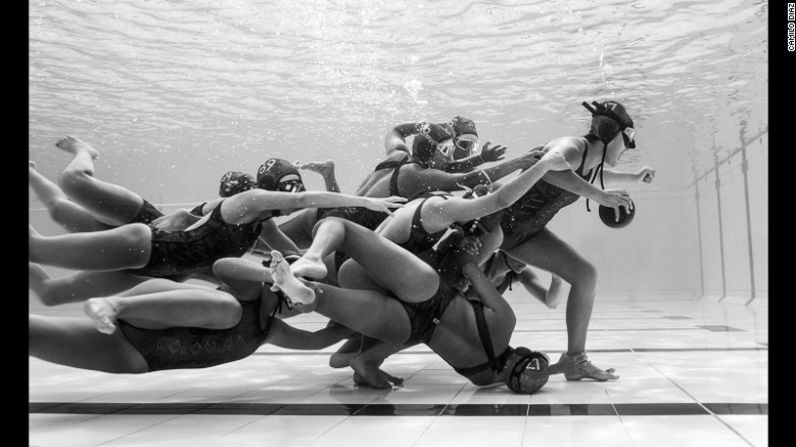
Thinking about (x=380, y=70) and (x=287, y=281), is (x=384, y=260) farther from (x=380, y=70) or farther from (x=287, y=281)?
(x=380, y=70)

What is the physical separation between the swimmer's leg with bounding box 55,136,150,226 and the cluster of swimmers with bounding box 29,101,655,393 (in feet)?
0.04

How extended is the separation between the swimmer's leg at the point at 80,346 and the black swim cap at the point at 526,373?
2284mm

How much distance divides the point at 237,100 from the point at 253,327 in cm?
1715

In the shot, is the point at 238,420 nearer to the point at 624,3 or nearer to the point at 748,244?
the point at 624,3

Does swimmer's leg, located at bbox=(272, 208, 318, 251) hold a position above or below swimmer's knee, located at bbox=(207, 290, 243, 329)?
above

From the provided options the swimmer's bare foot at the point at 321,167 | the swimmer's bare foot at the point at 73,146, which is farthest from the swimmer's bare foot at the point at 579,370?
the swimmer's bare foot at the point at 73,146

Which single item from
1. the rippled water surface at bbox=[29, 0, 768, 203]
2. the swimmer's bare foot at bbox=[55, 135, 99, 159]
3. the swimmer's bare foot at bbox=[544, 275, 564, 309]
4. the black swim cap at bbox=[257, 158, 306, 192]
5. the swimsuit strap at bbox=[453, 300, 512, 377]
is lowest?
the swimsuit strap at bbox=[453, 300, 512, 377]

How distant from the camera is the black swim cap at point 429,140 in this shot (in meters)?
5.54

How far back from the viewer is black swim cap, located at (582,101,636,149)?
4789 mm

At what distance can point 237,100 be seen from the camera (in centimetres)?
2011

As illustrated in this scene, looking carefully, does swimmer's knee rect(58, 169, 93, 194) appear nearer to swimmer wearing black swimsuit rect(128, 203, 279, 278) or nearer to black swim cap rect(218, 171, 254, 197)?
swimmer wearing black swimsuit rect(128, 203, 279, 278)

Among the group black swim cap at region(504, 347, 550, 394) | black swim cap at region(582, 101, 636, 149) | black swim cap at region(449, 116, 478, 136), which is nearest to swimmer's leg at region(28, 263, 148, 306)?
black swim cap at region(504, 347, 550, 394)

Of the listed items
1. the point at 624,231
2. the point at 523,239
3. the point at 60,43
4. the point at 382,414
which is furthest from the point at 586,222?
the point at 382,414

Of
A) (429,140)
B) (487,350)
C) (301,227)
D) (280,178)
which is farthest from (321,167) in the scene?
(487,350)
